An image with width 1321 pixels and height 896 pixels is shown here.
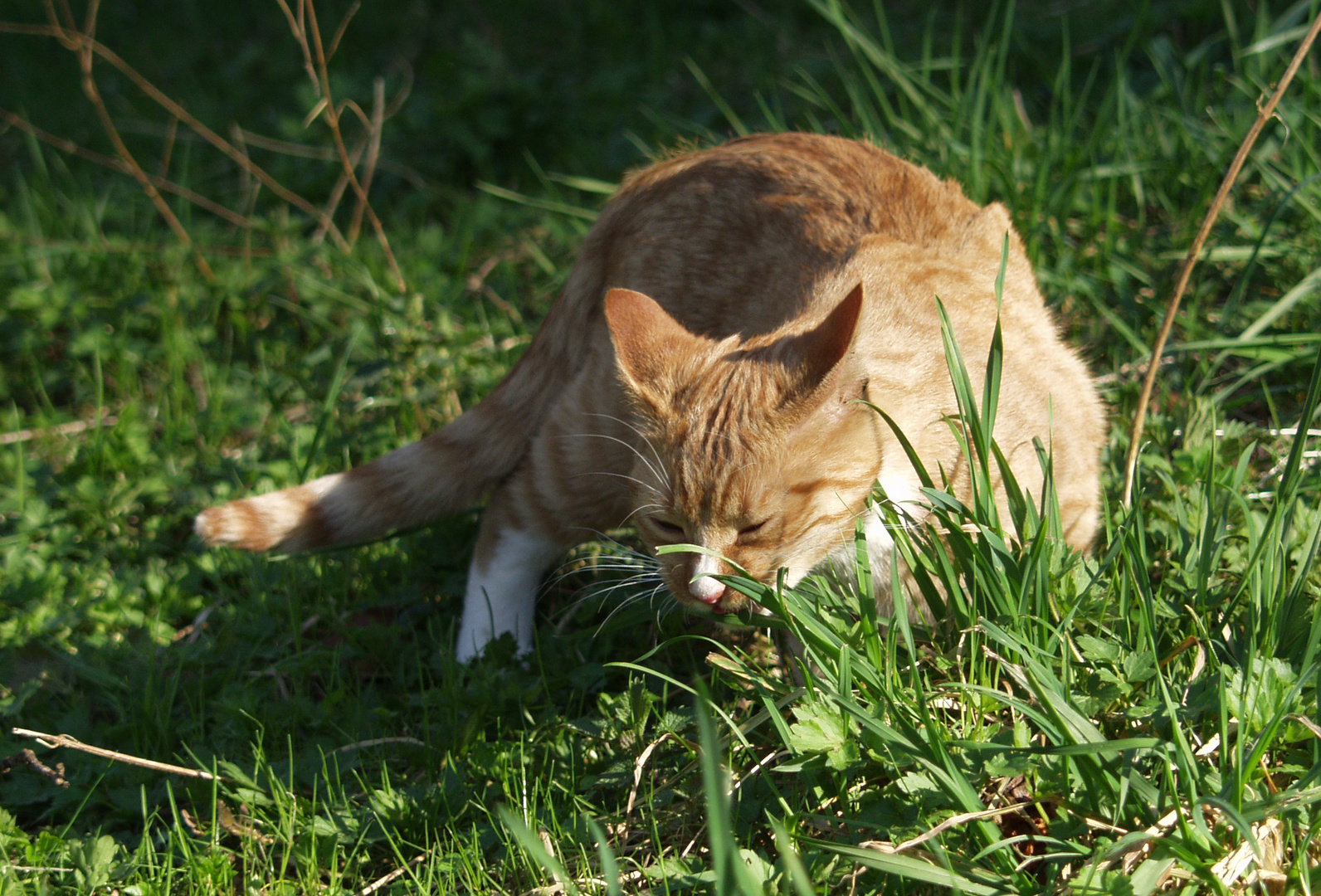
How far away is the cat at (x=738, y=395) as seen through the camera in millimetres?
1935

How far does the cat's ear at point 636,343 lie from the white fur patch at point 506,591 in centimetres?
77

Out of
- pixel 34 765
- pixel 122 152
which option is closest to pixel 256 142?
pixel 122 152

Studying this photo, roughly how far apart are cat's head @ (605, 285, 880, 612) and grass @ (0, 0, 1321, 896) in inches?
5.4

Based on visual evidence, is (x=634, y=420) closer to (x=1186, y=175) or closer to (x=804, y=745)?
(x=804, y=745)

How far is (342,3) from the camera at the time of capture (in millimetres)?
5699

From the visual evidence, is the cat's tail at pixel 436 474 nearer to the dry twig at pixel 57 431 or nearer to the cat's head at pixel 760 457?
the cat's head at pixel 760 457

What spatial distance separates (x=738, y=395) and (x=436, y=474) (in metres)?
1.13

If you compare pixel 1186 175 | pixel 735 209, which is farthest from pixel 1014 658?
pixel 1186 175

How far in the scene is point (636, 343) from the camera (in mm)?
2066

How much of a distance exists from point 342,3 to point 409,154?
1.66 meters

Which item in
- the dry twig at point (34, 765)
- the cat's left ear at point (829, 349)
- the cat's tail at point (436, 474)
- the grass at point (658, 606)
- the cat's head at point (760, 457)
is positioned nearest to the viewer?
the grass at point (658, 606)

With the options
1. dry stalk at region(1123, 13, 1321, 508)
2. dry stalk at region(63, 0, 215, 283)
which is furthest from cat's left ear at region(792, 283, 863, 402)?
dry stalk at region(63, 0, 215, 283)

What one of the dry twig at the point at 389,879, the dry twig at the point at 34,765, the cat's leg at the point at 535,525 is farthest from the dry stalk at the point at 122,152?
the dry twig at the point at 389,879

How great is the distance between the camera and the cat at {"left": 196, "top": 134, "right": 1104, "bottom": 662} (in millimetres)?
1935
